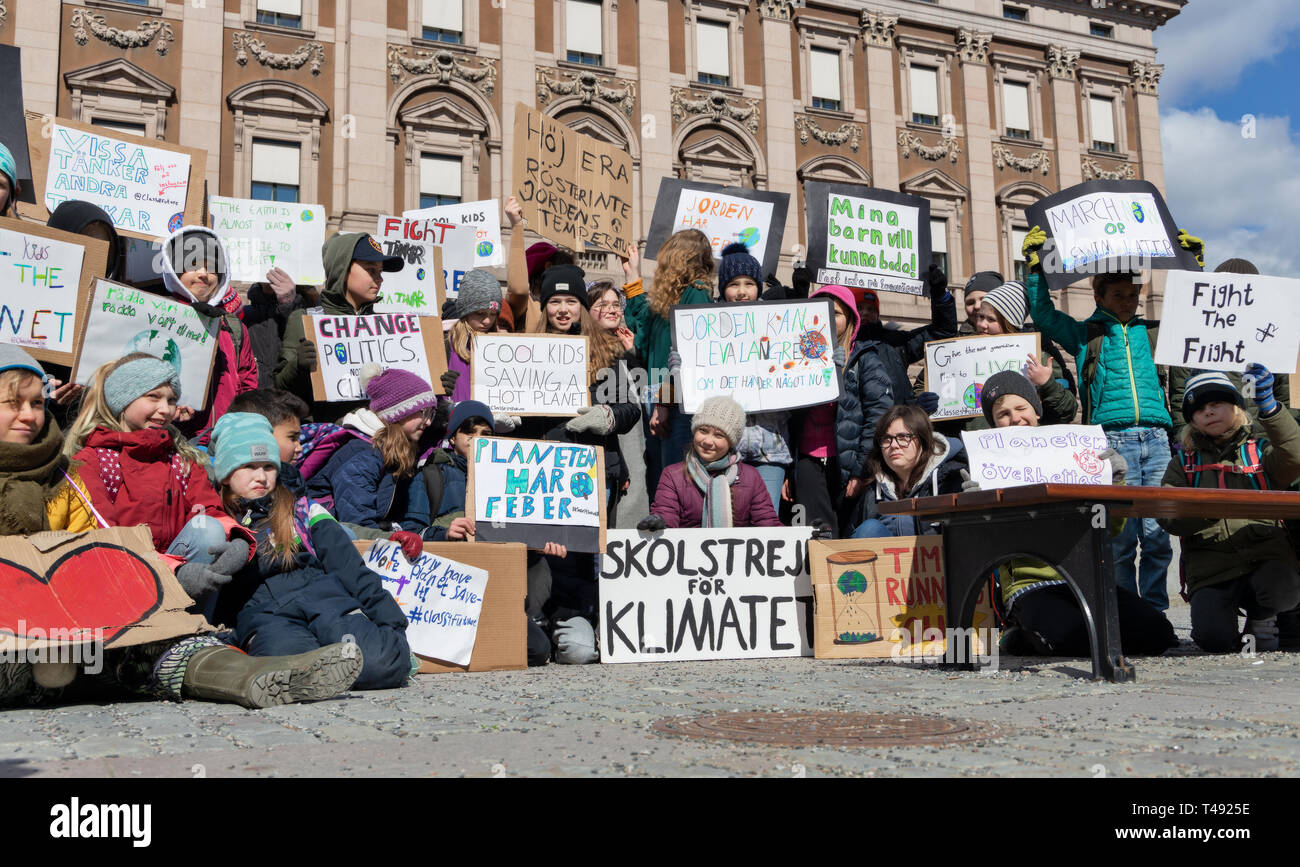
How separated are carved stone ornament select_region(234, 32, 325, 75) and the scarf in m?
20.0

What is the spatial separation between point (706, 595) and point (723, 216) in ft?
11.2

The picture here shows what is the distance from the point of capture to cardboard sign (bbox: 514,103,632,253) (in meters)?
8.74

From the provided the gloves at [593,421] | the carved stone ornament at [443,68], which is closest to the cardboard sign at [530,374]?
the gloves at [593,421]

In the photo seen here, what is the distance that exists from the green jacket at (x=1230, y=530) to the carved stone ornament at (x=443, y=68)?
21.2 m

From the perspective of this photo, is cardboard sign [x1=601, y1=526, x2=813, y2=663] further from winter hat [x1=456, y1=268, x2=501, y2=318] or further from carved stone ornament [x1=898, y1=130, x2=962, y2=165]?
carved stone ornament [x1=898, y1=130, x2=962, y2=165]

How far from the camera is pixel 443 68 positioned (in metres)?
25.0

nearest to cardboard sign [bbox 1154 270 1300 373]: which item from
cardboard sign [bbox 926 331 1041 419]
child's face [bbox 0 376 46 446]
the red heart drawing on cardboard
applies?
cardboard sign [bbox 926 331 1041 419]

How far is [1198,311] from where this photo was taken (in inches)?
266

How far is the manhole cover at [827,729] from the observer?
3.27 m

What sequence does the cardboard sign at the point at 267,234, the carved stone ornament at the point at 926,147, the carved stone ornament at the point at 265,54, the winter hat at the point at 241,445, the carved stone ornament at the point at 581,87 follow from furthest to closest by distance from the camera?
the carved stone ornament at the point at 926,147, the carved stone ornament at the point at 581,87, the carved stone ornament at the point at 265,54, the cardboard sign at the point at 267,234, the winter hat at the point at 241,445

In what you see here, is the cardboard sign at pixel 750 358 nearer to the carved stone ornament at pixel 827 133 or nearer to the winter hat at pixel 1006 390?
the winter hat at pixel 1006 390

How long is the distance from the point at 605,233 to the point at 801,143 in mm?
20374

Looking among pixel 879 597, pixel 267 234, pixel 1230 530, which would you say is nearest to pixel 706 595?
pixel 879 597
